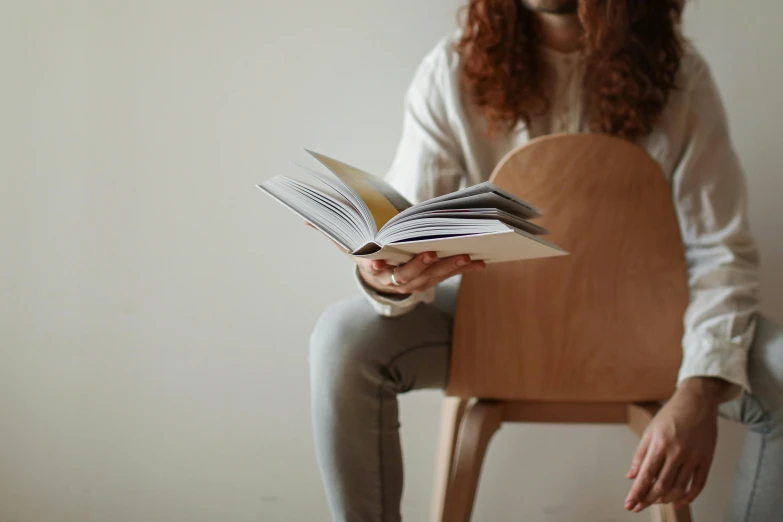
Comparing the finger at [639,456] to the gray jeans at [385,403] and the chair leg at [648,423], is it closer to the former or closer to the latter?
the chair leg at [648,423]

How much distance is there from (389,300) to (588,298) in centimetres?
24

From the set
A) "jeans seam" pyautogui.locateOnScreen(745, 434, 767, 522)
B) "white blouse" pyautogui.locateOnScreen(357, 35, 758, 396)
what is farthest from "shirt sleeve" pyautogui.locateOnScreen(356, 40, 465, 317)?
"jeans seam" pyautogui.locateOnScreen(745, 434, 767, 522)

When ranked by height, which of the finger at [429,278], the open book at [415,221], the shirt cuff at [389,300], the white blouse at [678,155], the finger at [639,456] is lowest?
the finger at [639,456]

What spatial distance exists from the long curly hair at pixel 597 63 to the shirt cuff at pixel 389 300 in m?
0.31

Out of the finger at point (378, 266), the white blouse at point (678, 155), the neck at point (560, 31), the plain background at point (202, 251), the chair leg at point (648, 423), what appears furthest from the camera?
the plain background at point (202, 251)

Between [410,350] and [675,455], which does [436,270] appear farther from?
[675,455]

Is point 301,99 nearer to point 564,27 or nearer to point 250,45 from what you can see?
point 250,45

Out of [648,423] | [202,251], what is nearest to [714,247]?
[648,423]

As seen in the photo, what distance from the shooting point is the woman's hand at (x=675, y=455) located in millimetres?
739

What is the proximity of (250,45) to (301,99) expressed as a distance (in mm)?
124

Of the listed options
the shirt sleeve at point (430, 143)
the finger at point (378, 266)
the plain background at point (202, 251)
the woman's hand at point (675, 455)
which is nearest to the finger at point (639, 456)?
the woman's hand at point (675, 455)

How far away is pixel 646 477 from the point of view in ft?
2.41

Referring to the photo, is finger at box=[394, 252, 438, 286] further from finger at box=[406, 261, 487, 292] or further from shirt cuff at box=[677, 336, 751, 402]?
shirt cuff at box=[677, 336, 751, 402]

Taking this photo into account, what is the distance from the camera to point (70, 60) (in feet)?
3.94
